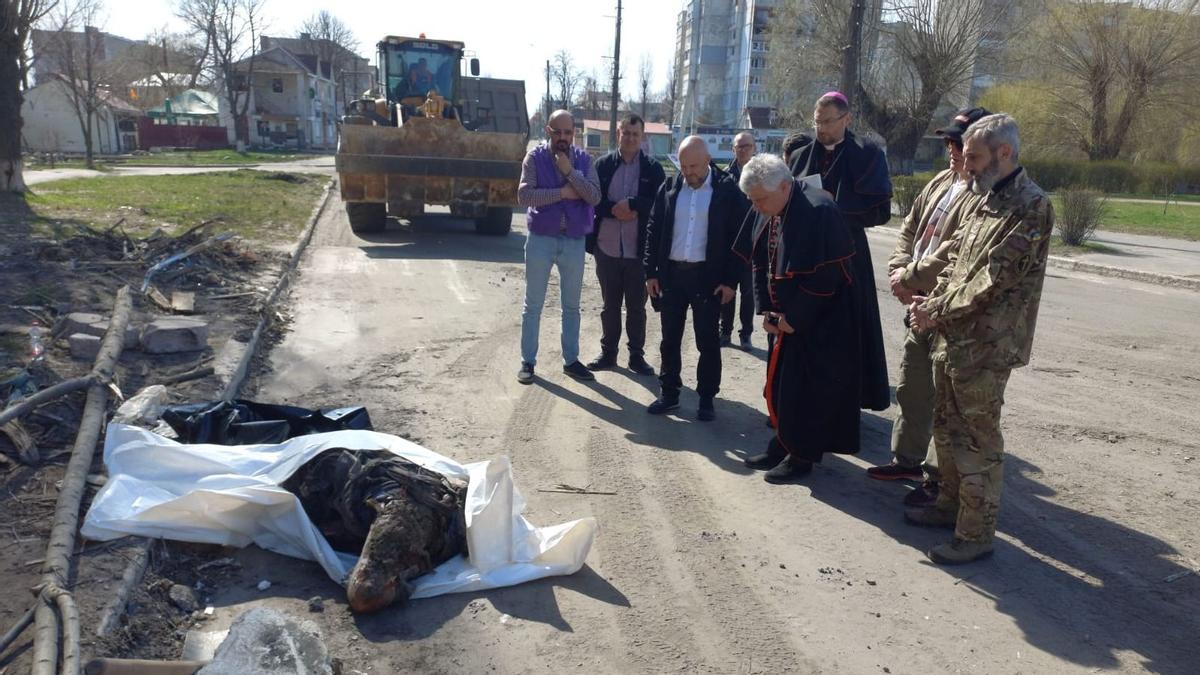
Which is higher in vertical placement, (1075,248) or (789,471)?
(1075,248)

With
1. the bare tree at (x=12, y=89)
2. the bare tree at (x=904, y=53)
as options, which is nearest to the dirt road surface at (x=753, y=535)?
the bare tree at (x=12, y=89)

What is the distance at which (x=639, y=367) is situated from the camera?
7312 mm

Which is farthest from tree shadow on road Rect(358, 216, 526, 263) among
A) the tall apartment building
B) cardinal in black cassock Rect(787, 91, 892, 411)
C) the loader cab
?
the tall apartment building

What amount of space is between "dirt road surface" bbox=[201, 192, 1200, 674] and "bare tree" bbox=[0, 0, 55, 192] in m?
12.2

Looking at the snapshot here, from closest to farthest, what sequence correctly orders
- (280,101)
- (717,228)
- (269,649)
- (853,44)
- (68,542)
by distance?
(269,649), (68,542), (717,228), (853,44), (280,101)

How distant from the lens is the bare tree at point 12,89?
16297mm

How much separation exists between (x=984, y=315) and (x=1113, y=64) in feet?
131

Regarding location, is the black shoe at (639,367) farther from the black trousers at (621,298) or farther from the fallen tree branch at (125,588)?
the fallen tree branch at (125,588)

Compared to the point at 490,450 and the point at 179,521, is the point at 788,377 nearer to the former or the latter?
the point at 490,450

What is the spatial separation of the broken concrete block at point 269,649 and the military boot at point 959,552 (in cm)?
274

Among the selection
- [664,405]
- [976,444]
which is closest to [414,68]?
[664,405]

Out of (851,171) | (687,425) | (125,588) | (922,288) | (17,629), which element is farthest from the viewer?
(687,425)

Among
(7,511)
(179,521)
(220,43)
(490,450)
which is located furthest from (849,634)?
(220,43)

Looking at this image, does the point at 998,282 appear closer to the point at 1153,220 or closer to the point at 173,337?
the point at 173,337
